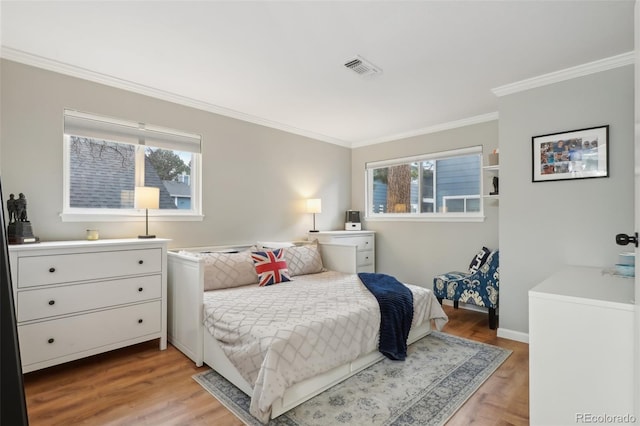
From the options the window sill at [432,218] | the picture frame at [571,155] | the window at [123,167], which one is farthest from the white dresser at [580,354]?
the window at [123,167]

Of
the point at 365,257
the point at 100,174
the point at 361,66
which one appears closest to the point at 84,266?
the point at 100,174

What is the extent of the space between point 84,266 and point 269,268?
149 cm

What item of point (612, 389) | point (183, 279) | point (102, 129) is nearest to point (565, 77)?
point (612, 389)

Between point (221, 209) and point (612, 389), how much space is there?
134 inches

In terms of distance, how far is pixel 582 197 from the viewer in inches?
105

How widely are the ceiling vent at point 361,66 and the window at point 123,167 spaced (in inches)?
72.4

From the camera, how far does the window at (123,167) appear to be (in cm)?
280

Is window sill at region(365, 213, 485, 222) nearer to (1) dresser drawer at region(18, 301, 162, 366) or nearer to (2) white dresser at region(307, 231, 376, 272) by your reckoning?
(2) white dresser at region(307, 231, 376, 272)

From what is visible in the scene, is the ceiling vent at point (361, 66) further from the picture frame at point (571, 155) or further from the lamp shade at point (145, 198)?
Result: the lamp shade at point (145, 198)

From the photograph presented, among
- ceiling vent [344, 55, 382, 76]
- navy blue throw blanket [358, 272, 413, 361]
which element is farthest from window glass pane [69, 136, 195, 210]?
navy blue throw blanket [358, 272, 413, 361]

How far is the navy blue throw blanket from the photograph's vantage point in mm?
2492

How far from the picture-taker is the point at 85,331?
2.38 metres

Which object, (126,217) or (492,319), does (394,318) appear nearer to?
(492,319)

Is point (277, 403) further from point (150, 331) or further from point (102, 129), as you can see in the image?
point (102, 129)
